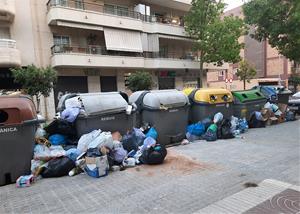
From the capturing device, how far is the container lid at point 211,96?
787 cm

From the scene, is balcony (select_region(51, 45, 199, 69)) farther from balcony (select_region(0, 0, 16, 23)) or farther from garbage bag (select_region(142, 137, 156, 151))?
garbage bag (select_region(142, 137, 156, 151))

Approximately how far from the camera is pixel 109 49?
1739 centimetres

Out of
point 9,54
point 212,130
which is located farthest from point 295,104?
point 9,54

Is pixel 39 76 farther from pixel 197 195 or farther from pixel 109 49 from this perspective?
pixel 197 195

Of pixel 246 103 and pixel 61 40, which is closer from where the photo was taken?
pixel 246 103

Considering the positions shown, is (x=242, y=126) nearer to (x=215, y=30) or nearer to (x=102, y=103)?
(x=102, y=103)

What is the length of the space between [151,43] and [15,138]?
16438mm

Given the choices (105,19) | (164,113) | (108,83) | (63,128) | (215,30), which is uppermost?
(105,19)

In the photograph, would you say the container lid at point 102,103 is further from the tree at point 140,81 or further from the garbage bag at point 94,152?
the tree at point 140,81

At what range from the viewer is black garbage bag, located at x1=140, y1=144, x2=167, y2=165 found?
16.3 feet

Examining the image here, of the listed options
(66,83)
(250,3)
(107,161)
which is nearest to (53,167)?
(107,161)

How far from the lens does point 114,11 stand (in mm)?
18688

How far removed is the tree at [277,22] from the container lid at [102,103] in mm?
8800

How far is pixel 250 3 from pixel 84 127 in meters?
10.6
